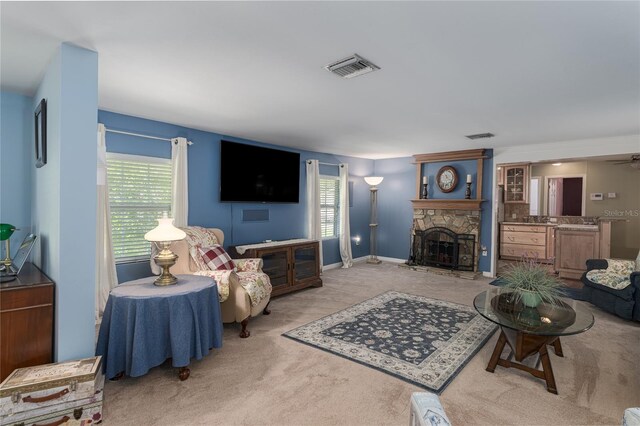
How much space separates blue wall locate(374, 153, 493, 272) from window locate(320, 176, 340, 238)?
1220 mm

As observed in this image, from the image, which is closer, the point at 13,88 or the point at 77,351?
the point at 77,351

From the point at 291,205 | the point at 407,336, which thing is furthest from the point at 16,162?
the point at 407,336

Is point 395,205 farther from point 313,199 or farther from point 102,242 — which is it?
point 102,242

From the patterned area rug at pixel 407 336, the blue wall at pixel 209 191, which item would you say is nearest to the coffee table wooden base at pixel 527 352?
the patterned area rug at pixel 407 336

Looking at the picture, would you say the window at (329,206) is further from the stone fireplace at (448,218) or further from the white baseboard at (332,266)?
the stone fireplace at (448,218)

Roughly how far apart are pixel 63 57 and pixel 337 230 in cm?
517

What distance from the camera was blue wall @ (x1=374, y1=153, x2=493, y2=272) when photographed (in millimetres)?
6020

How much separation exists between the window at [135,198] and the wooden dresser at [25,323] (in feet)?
5.33

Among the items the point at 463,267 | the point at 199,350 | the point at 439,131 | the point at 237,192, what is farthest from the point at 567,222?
the point at 199,350

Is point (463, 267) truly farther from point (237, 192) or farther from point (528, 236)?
point (237, 192)

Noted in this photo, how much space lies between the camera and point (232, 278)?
3.31 metres

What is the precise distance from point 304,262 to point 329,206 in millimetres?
1842

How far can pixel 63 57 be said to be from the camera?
205 cm

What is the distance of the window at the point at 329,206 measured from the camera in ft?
20.9
